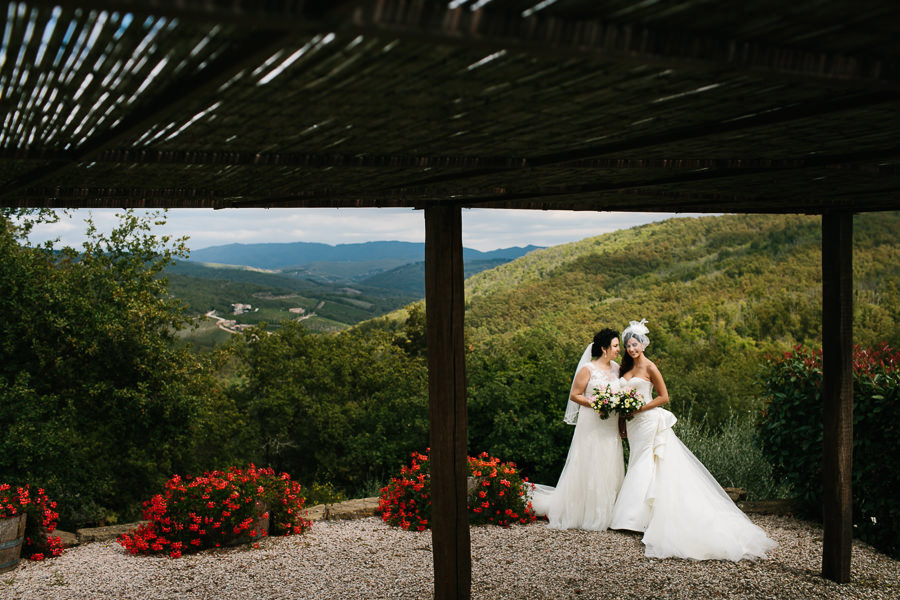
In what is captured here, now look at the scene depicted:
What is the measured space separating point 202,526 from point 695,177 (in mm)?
5013

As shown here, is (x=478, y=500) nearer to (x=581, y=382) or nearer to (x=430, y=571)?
(x=430, y=571)

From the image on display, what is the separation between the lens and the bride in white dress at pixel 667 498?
5393 millimetres

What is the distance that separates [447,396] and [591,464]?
364 centimetres

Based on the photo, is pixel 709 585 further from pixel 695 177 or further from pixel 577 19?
pixel 577 19

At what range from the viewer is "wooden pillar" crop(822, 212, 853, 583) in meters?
4.42

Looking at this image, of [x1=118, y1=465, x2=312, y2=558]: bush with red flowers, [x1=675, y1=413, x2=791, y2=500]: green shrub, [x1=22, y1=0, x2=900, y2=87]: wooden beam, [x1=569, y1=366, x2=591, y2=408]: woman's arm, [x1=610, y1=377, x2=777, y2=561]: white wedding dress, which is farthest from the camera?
[x1=675, y1=413, x2=791, y2=500]: green shrub

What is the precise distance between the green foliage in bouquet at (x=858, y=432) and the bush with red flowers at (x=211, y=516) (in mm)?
4469

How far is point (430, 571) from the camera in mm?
5230

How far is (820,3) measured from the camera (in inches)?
43.4

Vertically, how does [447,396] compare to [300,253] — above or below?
below

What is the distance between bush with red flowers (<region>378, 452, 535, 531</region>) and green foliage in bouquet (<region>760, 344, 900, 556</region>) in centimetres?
241

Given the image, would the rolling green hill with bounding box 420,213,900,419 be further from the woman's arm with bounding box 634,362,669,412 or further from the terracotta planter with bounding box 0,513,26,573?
the terracotta planter with bounding box 0,513,26,573

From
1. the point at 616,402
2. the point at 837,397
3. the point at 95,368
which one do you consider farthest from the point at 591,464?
the point at 95,368

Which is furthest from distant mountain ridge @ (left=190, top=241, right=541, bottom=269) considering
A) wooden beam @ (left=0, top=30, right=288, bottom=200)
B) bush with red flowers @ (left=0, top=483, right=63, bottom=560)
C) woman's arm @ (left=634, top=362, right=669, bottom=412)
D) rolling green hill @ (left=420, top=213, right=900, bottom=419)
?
wooden beam @ (left=0, top=30, right=288, bottom=200)
